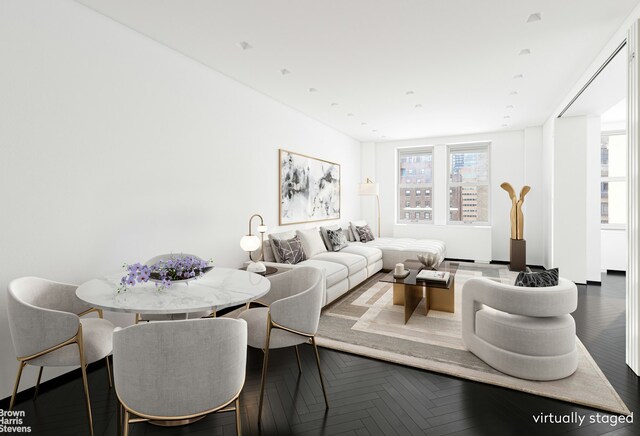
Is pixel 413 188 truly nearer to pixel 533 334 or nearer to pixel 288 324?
pixel 533 334

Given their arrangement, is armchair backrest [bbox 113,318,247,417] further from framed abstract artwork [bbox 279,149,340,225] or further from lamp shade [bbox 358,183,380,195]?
lamp shade [bbox 358,183,380,195]

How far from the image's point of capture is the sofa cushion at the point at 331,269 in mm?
4141

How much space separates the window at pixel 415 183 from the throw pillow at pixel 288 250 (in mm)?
4353

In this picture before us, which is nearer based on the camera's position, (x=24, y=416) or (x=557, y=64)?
(x=24, y=416)

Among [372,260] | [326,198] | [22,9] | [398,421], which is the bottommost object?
[398,421]

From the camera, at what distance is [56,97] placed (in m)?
2.47

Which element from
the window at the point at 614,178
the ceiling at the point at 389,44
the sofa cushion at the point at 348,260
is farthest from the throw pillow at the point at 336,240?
the window at the point at 614,178

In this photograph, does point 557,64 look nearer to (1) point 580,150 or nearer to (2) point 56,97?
(1) point 580,150

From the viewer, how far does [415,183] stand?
820 centimetres

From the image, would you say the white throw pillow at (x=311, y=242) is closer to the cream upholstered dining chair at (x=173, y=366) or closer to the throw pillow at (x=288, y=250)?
the throw pillow at (x=288, y=250)

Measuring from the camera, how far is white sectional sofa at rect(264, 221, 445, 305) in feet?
14.1

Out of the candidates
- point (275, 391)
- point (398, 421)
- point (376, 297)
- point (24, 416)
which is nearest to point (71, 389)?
point (24, 416)

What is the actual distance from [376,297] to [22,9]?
4.45m

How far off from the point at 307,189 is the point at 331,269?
202 centimetres
